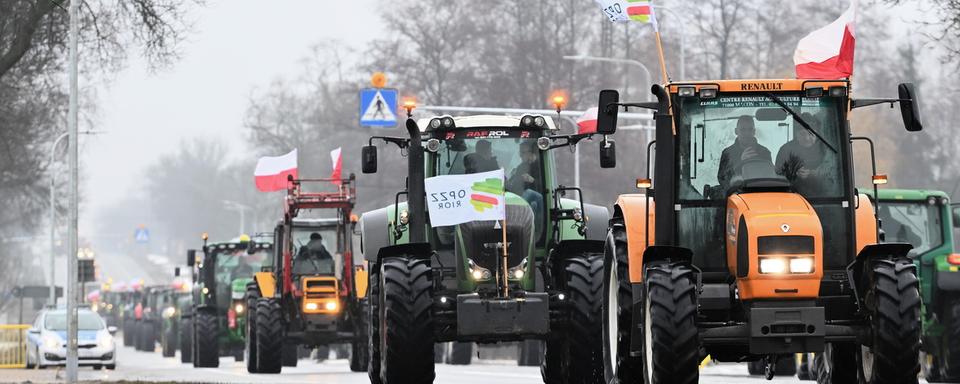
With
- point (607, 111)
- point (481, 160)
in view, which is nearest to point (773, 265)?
point (607, 111)

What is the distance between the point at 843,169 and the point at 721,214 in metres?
0.94

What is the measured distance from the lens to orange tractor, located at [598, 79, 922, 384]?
1391 centimetres

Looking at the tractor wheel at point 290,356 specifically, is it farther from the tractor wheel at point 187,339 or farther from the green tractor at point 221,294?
the tractor wheel at point 187,339

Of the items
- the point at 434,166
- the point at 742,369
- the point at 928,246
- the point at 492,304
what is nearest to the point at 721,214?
the point at 492,304

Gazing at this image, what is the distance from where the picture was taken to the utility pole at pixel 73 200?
31703 mm

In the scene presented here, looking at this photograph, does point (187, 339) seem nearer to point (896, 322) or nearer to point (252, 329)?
point (252, 329)

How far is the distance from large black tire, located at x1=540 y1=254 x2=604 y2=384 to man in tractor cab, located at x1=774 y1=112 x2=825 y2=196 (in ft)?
15.7

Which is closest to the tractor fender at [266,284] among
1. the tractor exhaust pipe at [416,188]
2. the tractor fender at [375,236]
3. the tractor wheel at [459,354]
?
the tractor wheel at [459,354]

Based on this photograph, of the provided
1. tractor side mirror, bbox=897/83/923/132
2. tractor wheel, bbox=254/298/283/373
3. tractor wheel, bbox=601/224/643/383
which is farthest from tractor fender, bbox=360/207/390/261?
tractor wheel, bbox=254/298/283/373

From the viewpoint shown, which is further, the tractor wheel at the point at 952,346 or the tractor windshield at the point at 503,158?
the tractor wheel at the point at 952,346

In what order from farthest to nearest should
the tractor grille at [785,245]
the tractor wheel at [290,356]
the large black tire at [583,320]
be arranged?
the tractor wheel at [290,356] < the large black tire at [583,320] < the tractor grille at [785,245]

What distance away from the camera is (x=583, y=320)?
19453 millimetres

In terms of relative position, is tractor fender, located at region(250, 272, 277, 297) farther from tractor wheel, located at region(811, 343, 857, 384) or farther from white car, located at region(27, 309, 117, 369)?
tractor wheel, located at region(811, 343, 857, 384)

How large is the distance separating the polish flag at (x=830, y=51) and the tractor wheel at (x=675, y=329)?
3802 mm
